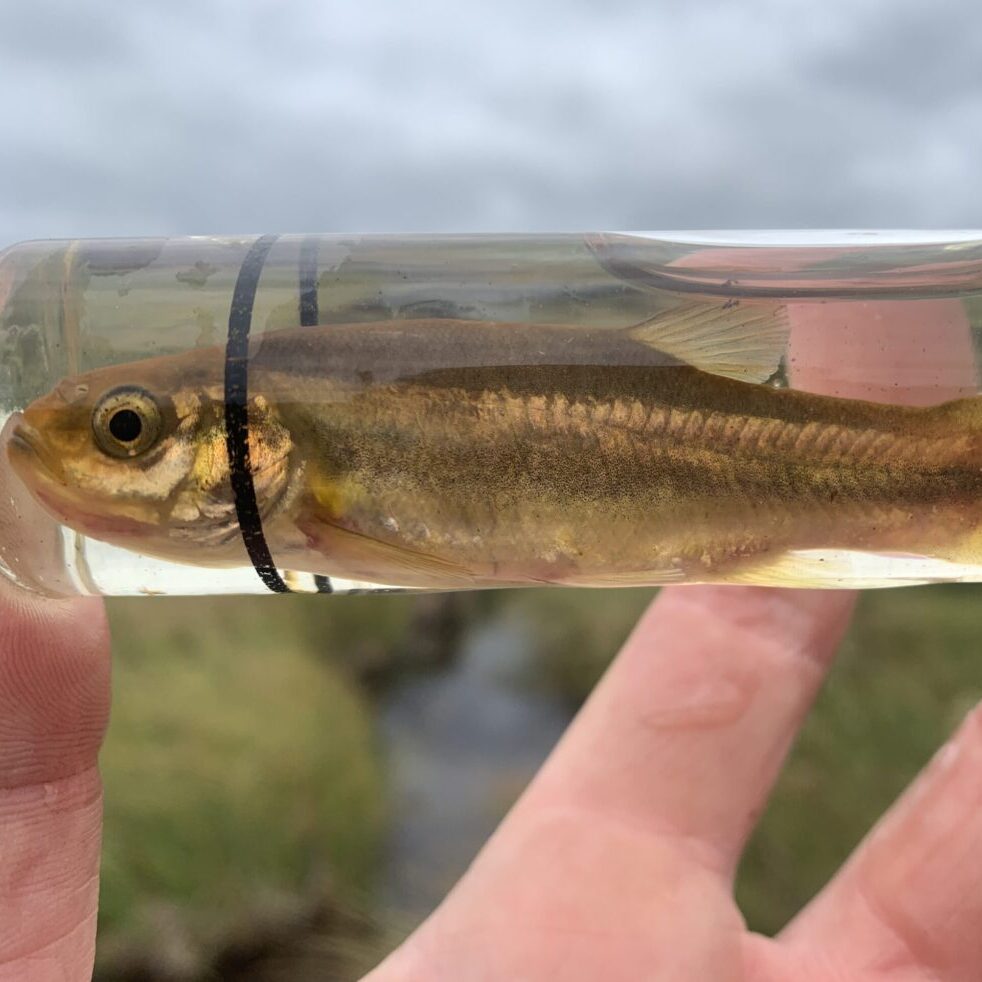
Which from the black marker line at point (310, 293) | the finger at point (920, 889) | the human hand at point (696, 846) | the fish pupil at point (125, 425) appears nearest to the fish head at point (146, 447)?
the fish pupil at point (125, 425)

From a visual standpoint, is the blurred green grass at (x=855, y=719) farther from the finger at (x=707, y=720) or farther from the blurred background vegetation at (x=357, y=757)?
the finger at (x=707, y=720)

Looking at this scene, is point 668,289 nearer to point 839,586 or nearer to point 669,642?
point 839,586

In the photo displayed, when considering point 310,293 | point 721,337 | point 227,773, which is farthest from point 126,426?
point 227,773

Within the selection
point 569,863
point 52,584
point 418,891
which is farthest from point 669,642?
point 418,891

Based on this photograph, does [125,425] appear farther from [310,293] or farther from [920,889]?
[920,889]

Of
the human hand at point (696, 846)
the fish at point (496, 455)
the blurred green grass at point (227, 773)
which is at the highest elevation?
the fish at point (496, 455)
